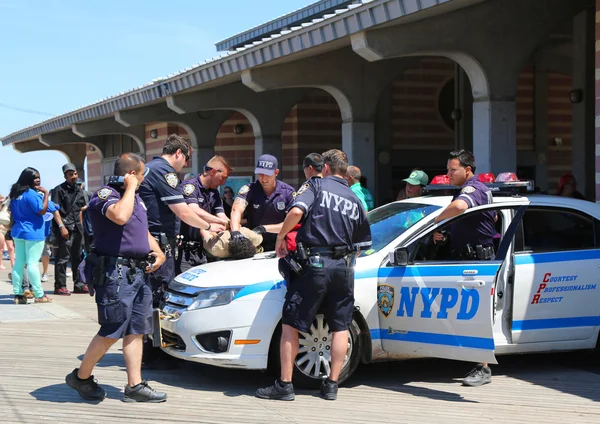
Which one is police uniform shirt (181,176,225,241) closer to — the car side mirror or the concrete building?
the car side mirror

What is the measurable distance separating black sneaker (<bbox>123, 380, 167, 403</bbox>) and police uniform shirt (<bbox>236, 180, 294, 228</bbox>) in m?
2.41

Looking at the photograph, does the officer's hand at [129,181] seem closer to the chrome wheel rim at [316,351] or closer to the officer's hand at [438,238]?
the chrome wheel rim at [316,351]

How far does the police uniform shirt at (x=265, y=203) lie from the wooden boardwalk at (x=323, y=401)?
151 centimetres

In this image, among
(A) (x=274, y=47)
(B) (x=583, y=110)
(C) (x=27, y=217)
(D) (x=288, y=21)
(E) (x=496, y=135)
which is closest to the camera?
(C) (x=27, y=217)

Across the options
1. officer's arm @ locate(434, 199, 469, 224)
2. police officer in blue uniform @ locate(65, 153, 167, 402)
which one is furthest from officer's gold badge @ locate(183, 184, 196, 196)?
officer's arm @ locate(434, 199, 469, 224)

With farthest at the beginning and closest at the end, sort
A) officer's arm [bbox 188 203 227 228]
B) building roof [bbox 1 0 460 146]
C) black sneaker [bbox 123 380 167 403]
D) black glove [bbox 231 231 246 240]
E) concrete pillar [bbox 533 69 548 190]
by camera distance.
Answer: concrete pillar [bbox 533 69 548 190], building roof [bbox 1 0 460 146], officer's arm [bbox 188 203 227 228], black glove [bbox 231 231 246 240], black sneaker [bbox 123 380 167 403]

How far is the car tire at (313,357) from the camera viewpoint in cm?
669

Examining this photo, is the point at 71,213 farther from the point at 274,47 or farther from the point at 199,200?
the point at 199,200

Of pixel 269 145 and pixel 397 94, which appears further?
pixel 397 94

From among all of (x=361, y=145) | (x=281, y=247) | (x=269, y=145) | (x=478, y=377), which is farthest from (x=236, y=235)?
(x=269, y=145)

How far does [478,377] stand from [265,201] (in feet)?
8.44

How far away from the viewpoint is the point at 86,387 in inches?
250

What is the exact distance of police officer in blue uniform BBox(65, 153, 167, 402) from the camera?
20.3ft

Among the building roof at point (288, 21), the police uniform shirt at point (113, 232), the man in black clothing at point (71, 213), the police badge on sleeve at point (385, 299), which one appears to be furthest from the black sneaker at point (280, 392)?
the building roof at point (288, 21)
